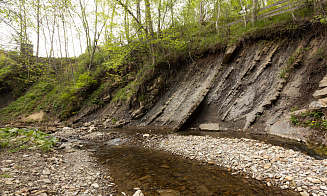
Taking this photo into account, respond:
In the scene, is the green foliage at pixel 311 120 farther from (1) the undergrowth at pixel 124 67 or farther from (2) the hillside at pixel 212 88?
(1) the undergrowth at pixel 124 67

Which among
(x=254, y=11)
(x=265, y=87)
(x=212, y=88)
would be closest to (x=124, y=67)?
(x=212, y=88)

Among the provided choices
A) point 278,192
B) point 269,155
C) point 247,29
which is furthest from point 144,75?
point 278,192

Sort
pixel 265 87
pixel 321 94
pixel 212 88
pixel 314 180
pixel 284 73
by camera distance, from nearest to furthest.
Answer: pixel 314 180, pixel 321 94, pixel 284 73, pixel 265 87, pixel 212 88

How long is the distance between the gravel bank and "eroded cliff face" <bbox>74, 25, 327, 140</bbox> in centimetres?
231

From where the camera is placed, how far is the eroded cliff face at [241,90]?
810cm

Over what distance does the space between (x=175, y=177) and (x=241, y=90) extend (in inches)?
329

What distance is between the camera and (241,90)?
10664mm

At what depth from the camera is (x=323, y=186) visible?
342 centimetres

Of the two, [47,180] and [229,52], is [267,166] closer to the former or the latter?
[47,180]

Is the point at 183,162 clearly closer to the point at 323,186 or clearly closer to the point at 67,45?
the point at 323,186

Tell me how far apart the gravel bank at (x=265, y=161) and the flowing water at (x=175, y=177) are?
31 cm

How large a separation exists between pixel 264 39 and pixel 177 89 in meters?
7.89

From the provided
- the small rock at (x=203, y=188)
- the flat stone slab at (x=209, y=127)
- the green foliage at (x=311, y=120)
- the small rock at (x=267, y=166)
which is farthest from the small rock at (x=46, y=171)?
the green foliage at (x=311, y=120)

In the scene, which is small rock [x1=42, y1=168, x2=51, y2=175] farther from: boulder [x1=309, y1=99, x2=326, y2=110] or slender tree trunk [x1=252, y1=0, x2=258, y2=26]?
slender tree trunk [x1=252, y1=0, x2=258, y2=26]
